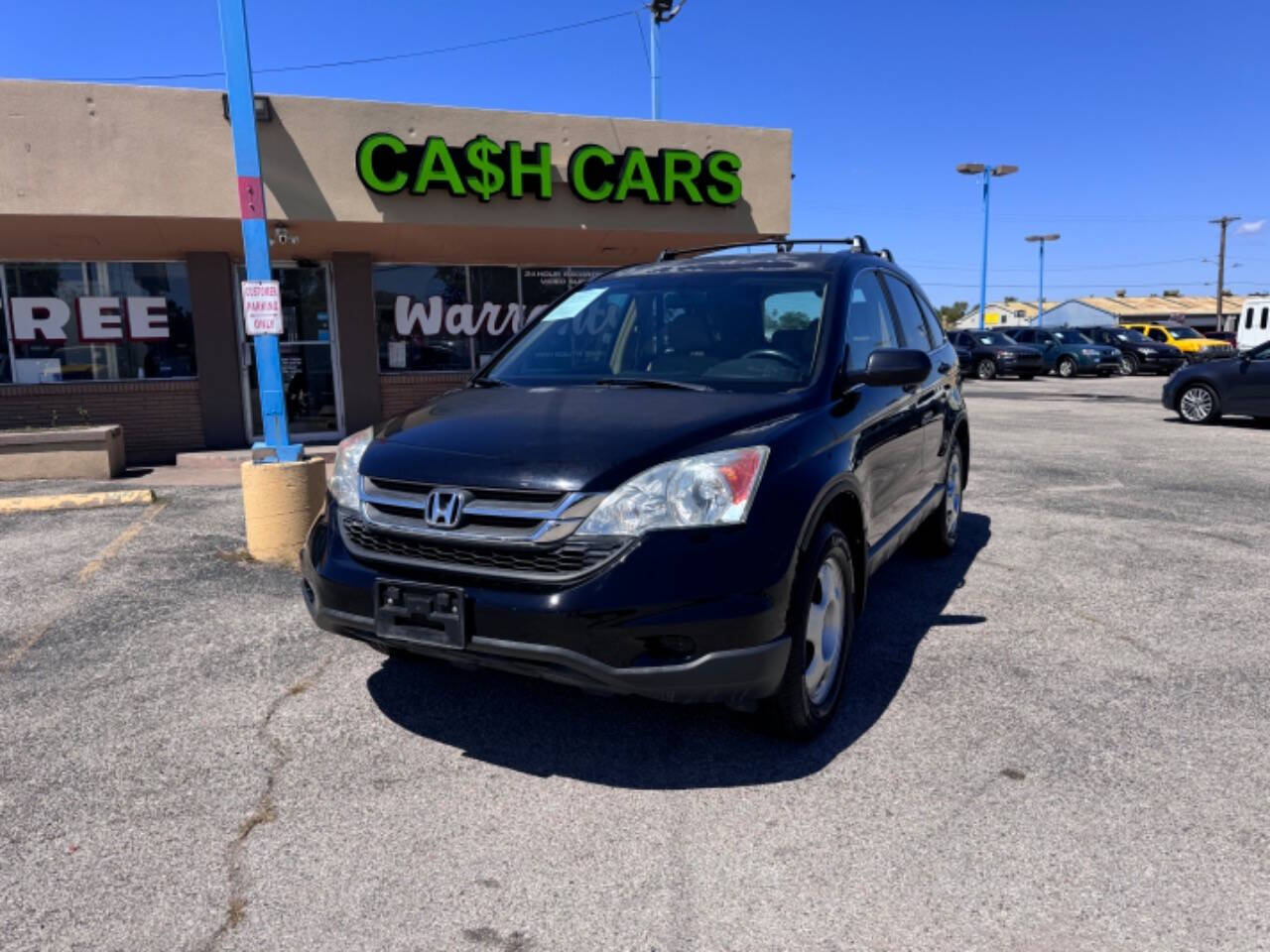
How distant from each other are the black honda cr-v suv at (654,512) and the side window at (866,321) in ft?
0.09

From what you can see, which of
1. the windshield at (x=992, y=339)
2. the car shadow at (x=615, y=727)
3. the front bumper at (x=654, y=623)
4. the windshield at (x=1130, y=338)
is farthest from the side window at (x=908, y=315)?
the windshield at (x=1130, y=338)

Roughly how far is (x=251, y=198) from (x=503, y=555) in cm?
396

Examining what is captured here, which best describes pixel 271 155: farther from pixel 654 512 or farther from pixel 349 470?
pixel 654 512

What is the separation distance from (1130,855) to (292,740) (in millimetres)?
2840

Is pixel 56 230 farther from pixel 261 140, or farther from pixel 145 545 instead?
pixel 145 545

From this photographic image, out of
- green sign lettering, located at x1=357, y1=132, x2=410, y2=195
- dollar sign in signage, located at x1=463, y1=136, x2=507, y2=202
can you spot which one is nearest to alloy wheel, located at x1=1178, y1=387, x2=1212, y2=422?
dollar sign in signage, located at x1=463, y1=136, x2=507, y2=202

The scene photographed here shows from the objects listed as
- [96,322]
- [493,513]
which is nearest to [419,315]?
[96,322]

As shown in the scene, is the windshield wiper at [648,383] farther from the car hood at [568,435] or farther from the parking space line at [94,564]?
the parking space line at [94,564]

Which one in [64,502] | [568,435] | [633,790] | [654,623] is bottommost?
[633,790]

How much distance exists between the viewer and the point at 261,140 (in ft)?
32.4

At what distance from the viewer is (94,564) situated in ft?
19.3

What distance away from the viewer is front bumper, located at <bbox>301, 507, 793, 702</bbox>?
9.00 feet

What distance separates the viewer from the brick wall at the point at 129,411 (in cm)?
1136

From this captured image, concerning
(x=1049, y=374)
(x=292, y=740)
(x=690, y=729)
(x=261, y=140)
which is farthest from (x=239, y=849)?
(x=1049, y=374)
